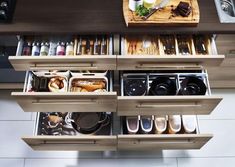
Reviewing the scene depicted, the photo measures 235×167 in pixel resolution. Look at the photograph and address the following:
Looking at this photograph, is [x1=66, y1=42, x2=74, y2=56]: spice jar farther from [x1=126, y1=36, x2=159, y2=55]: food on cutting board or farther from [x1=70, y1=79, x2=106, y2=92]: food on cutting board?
[x1=126, y1=36, x2=159, y2=55]: food on cutting board

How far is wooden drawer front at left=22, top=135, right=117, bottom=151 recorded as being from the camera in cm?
128

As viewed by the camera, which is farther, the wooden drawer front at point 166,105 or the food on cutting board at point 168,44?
the food on cutting board at point 168,44

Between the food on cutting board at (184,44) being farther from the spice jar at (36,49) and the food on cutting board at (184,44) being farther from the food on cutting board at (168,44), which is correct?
the spice jar at (36,49)

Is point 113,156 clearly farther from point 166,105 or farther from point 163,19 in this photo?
point 163,19

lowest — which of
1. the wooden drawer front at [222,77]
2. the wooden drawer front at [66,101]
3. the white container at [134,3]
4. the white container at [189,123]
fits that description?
the white container at [189,123]

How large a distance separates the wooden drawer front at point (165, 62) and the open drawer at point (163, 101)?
0.28 feet

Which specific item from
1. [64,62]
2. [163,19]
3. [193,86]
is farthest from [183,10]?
[64,62]

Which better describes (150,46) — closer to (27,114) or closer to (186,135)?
(186,135)

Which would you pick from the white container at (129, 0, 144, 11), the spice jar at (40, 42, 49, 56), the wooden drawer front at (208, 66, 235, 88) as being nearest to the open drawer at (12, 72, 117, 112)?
the spice jar at (40, 42, 49, 56)

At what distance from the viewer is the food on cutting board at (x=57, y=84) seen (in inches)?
50.2

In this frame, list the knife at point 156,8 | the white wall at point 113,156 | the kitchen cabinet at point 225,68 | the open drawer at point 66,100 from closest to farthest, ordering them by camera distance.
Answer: the open drawer at point 66,100 < the knife at point 156,8 < the kitchen cabinet at point 225,68 < the white wall at point 113,156

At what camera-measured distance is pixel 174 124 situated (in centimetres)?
136

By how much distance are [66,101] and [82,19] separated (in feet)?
1.16

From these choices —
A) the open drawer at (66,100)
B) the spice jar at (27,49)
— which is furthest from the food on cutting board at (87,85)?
the spice jar at (27,49)
